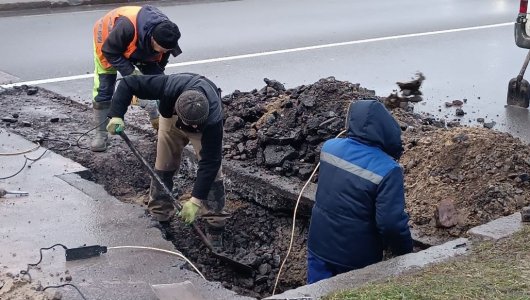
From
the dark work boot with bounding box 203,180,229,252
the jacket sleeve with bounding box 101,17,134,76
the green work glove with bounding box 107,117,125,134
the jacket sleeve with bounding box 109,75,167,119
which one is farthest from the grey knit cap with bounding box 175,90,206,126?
the jacket sleeve with bounding box 101,17,134,76

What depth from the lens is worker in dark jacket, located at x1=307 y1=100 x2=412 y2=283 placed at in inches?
176

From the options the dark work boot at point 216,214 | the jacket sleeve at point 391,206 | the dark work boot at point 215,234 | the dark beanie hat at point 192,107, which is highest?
the dark beanie hat at point 192,107

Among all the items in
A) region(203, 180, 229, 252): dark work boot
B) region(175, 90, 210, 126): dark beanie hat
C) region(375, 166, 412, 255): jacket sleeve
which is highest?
region(175, 90, 210, 126): dark beanie hat

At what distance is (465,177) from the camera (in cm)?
584

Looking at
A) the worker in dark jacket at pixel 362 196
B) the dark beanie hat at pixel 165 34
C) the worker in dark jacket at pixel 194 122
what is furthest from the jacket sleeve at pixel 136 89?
the worker in dark jacket at pixel 362 196

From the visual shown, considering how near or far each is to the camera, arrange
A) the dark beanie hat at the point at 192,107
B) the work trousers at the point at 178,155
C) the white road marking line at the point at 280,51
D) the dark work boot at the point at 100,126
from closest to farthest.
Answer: the dark beanie hat at the point at 192,107 → the work trousers at the point at 178,155 → the dark work boot at the point at 100,126 → the white road marking line at the point at 280,51

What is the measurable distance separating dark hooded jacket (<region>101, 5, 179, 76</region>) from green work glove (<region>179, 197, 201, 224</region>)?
5.47 ft

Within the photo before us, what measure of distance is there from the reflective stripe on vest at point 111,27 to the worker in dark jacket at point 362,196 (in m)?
2.65

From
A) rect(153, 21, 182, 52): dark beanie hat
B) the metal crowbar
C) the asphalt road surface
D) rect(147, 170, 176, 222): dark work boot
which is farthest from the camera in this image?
the asphalt road surface

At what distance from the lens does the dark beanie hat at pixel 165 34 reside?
20.7ft

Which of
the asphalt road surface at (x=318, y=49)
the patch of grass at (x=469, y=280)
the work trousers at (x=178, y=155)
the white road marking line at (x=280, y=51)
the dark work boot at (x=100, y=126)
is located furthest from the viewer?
the asphalt road surface at (x=318, y=49)

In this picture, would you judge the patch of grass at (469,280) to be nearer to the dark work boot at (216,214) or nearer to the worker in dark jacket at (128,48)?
the dark work boot at (216,214)

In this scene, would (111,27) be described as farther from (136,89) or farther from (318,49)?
(318,49)

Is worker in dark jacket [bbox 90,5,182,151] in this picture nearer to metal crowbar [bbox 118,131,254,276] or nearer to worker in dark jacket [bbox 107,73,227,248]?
worker in dark jacket [bbox 107,73,227,248]
